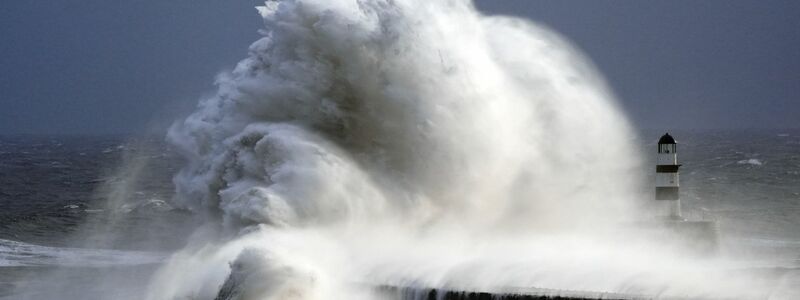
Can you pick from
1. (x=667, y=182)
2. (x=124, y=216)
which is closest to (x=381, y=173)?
(x=667, y=182)

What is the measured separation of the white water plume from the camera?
17531mm

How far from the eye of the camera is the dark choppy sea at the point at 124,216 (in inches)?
1005

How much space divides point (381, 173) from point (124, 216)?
773 inches

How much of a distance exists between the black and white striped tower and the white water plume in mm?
2298

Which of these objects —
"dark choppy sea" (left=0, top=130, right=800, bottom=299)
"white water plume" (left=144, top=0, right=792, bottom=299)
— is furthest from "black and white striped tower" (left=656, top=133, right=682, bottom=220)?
"dark choppy sea" (left=0, top=130, right=800, bottom=299)

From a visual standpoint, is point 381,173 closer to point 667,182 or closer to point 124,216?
point 667,182

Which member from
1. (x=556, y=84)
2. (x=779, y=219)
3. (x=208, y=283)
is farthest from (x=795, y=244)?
(x=208, y=283)

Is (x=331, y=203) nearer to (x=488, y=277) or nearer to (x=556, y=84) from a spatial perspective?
(x=488, y=277)

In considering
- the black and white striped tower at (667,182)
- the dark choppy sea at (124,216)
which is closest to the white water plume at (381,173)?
the black and white striped tower at (667,182)

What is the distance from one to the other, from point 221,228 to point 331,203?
2066mm

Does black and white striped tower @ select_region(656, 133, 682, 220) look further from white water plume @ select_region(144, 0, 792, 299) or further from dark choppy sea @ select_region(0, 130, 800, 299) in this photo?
dark choppy sea @ select_region(0, 130, 800, 299)

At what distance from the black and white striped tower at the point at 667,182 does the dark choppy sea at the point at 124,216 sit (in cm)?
291

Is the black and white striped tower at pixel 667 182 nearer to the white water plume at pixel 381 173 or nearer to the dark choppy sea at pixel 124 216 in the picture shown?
the white water plume at pixel 381 173

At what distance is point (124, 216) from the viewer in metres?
37.9
